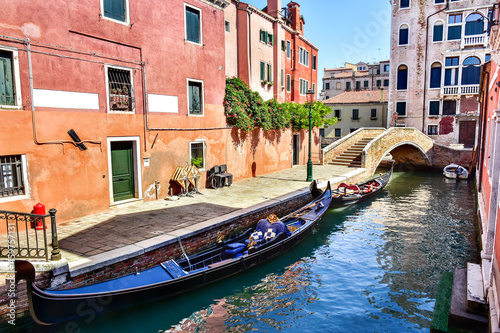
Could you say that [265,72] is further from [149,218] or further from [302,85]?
[149,218]

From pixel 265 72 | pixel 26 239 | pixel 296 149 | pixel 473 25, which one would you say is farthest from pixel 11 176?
pixel 473 25

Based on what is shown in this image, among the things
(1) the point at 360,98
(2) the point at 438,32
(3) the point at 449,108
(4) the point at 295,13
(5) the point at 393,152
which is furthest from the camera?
(1) the point at 360,98

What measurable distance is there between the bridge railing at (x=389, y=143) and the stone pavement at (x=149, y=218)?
7.61 meters

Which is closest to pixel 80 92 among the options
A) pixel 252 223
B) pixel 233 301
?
pixel 252 223

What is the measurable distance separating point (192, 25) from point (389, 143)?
15391 mm

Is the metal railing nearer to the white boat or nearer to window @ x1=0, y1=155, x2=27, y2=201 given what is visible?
window @ x1=0, y1=155, x2=27, y2=201

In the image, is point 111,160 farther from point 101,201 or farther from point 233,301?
point 233,301

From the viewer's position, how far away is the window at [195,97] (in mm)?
11789

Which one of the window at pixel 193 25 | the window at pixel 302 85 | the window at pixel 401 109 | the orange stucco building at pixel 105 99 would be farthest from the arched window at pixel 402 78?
the window at pixel 193 25

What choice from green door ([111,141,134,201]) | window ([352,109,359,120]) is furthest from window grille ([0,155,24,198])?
window ([352,109,359,120])

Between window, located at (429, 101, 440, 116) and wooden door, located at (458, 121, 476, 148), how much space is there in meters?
1.94

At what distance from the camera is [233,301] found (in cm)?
645

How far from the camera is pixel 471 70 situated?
25172 millimetres

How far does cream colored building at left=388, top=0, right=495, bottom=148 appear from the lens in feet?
81.8
